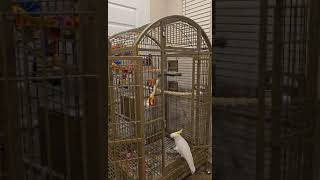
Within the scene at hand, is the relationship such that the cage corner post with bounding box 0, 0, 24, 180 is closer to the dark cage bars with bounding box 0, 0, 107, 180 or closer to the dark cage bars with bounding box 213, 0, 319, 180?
the dark cage bars with bounding box 0, 0, 107, 180

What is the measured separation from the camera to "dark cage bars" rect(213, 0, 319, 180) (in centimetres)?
67

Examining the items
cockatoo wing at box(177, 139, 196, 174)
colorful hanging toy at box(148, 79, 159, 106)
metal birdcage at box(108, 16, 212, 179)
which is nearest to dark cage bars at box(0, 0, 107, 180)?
metal birdcage at box(108, 16, 212, 179)

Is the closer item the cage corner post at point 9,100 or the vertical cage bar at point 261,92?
the cage corner post at point 9,100

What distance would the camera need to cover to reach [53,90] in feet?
1.95

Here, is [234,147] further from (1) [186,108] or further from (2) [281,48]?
(1) [186,108]

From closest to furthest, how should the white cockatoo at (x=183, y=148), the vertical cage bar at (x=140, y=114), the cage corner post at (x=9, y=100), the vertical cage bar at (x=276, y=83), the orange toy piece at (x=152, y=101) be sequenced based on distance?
the cage corner post at (x=9, y=100), the vertical cage bar at (x=276, y=83), the vertical cage bar at (x=140, y=114), the orange toy piece at (x=152, y=101), the white cockatoo at (x=183, y=148)

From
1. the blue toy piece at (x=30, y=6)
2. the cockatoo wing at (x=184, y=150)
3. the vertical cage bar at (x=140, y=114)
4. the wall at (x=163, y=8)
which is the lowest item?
the cockatoo wing at (x=184, y=150)

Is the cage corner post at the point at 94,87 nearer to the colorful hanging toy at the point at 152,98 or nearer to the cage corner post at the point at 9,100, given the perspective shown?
the cage corner post at the point at 9,100

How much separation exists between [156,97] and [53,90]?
66.8 inches

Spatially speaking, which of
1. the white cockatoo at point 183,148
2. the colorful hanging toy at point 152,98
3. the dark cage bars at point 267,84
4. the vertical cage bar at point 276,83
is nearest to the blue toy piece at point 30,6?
the dark cage bars at point 267,84

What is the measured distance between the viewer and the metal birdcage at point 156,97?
80.2 inches

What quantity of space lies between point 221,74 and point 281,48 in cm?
14

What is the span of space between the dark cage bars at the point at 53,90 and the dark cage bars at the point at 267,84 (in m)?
0.28

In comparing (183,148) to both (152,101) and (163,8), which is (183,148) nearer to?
(152,101)
